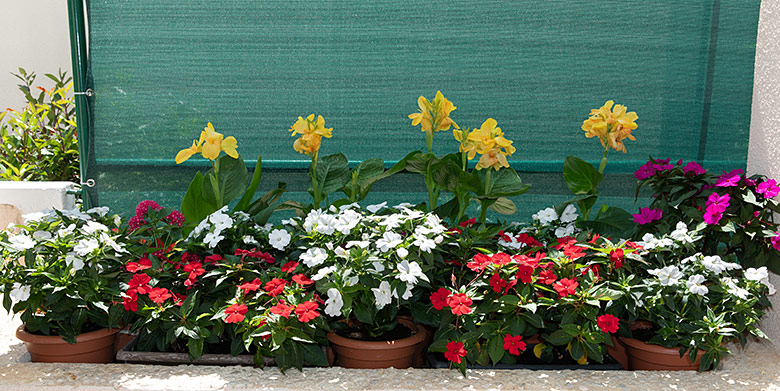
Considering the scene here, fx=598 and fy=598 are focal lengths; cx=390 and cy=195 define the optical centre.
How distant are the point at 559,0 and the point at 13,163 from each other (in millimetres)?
2687

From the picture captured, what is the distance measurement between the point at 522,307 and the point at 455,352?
226mm

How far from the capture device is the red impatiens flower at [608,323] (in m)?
1.60

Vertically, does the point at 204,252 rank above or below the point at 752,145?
below

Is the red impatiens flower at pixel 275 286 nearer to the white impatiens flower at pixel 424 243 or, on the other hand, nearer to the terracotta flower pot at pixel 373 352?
the terracotta flower pot at pixel 373 352

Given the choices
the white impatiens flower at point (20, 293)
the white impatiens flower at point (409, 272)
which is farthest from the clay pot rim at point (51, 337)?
the white impatiens flower at point (409, 272)

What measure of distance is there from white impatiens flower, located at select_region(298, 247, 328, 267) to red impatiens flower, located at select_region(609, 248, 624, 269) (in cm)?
82

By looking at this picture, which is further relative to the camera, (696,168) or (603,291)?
(696,168)

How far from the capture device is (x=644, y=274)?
190 centimetres

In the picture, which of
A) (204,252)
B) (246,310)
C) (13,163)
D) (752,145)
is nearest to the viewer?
(246,310)

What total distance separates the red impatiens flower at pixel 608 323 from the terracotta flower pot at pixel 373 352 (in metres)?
0.52

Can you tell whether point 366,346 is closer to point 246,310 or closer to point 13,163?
point 246,310

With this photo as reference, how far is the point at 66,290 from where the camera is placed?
1650mm

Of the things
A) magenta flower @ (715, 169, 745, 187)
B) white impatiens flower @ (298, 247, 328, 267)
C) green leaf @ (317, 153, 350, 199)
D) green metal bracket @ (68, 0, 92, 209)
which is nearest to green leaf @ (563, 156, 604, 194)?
magenta flower @ (715, 169, 745, 187)

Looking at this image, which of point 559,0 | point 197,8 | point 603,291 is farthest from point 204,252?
point 559,0
